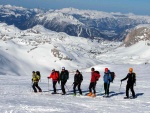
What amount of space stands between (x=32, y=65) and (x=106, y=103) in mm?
157223

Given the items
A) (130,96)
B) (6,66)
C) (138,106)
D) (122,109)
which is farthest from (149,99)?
(6,66)

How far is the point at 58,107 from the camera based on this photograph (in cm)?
1855

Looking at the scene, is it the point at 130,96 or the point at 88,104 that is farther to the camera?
the point at 130,96

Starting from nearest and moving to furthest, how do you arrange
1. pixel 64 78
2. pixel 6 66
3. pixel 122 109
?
pixel 122 109 < pixel 64 78 < pixel 6 66

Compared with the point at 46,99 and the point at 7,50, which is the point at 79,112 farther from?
the point at 7,50

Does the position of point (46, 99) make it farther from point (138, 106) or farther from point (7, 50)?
point (7, 50)

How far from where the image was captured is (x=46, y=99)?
22.0 m

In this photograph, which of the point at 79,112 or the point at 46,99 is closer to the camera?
the point at 79,112

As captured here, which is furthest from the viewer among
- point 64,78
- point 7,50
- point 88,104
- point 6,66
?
point 7,50

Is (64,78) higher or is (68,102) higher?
(64,78)

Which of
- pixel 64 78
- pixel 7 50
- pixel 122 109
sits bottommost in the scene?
pixel 122 109

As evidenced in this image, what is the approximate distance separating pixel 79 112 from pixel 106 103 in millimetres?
3845

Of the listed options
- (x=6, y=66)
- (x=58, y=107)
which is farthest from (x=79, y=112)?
(x=6, y=66)

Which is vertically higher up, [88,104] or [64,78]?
[64,78]
